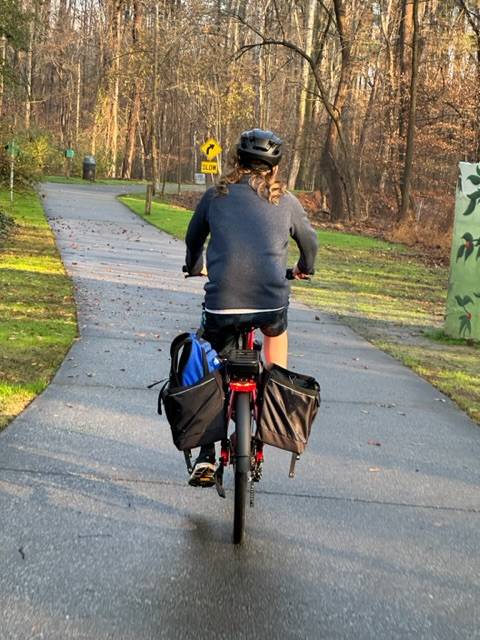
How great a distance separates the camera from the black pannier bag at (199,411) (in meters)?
4.11

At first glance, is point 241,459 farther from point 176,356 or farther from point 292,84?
point 292,84

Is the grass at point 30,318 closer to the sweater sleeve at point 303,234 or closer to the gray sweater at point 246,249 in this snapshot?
the gray sweater at point 246,249

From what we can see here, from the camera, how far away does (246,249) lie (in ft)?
13.9

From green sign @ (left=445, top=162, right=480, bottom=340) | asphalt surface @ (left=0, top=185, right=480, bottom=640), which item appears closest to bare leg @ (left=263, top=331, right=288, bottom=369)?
asphalt surface @ (left=0, top=185, right=480, bottom=640)

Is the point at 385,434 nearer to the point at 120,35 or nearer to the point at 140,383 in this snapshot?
the point at 140,383

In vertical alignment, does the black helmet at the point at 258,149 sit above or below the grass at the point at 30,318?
above

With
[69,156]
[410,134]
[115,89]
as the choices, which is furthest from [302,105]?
[410,134]

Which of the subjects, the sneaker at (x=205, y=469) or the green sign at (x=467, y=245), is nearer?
the sneaker at (x=205, y=469)

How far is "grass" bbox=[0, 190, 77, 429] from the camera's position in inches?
278

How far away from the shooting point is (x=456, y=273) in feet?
34.4

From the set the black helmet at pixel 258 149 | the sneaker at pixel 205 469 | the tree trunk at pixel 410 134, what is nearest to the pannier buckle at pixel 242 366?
the sneaker at pixel 205 469

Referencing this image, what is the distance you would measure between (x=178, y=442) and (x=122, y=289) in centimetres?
966

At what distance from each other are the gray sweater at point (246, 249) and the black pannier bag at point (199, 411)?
42cm

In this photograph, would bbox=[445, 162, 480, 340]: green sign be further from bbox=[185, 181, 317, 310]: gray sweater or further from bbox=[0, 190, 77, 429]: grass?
bbox=[185, 181, 317, 310]: gray sweater
